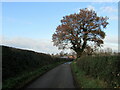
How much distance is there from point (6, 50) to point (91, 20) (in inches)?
1140

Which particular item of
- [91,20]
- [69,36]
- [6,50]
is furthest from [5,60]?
[91,20]

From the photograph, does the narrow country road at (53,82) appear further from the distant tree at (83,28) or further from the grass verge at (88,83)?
the distant tree at (83,28)

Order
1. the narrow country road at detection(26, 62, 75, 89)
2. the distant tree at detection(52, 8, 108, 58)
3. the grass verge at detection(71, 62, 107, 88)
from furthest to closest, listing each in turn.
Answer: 1. the distant tree at detection(52, 8, 108, 58)
2. the narrow country road at detection(26, 62, 75, 89)
3. the grass verge at detection(71, 62, 107, 88)

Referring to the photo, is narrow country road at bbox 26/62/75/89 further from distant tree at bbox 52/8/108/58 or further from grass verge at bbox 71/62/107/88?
distant tree at bbox 52/8/108/58

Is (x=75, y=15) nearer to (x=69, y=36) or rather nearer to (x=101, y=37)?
(x=69, y=36)

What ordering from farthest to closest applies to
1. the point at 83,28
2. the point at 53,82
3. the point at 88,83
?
the point at 83,28 → the point at 53,82 → the point at 88,83

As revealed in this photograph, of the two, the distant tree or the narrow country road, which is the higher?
the distant tree

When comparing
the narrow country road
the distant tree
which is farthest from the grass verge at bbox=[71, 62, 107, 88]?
the distant tree

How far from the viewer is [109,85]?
7.71 meters

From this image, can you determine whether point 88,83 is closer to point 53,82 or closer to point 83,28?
point 53,82

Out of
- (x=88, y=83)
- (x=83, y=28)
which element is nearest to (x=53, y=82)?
(x=88, y=83)

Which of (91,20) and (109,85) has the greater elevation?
(91,20)

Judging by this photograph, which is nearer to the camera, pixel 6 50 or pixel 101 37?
pixel 6 50

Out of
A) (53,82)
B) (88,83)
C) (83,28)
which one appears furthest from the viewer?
(83,28)
